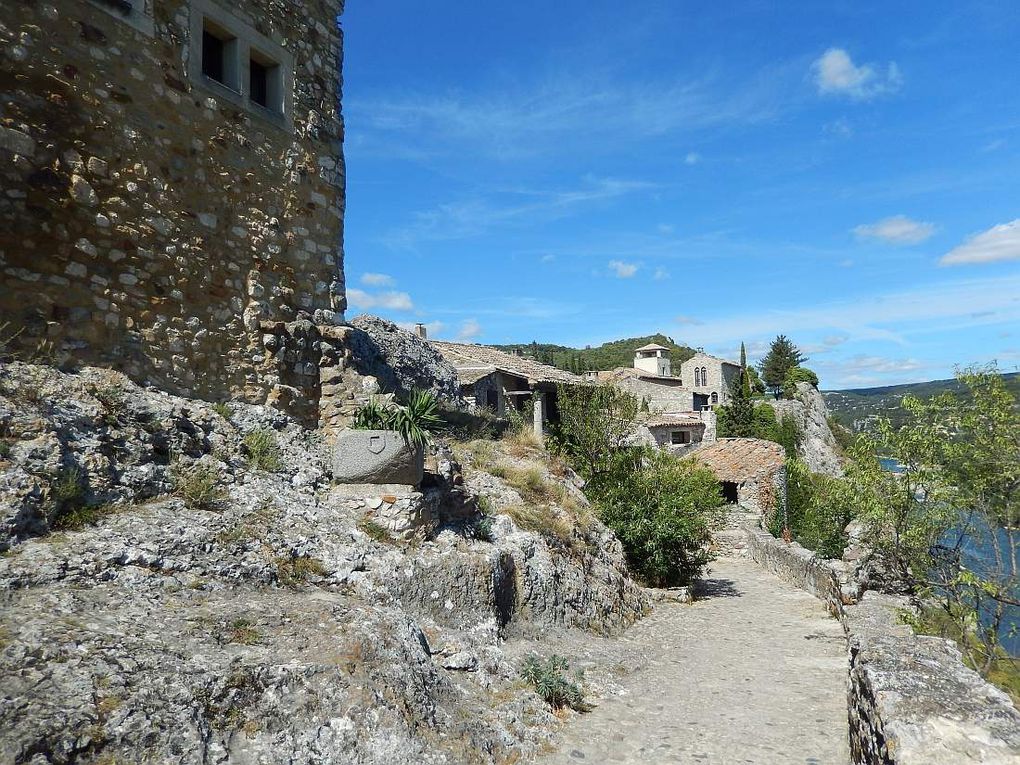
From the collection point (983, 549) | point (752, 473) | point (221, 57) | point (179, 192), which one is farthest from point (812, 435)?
point (179, 192)

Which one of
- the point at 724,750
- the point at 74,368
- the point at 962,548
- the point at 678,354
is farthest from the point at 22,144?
the point at 678,354

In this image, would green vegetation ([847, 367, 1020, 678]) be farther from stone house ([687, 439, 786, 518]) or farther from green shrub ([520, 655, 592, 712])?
stone house ([687, 439, 786, 518])

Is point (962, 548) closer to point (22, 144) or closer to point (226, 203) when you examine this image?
point (226, 203)

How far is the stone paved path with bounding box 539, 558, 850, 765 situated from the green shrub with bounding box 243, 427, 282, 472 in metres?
4.22

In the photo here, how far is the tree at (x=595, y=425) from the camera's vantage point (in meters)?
16.5

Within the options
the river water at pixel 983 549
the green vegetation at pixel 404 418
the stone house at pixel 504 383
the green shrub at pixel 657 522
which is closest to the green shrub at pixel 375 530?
the green vegetation at pixel 404 418

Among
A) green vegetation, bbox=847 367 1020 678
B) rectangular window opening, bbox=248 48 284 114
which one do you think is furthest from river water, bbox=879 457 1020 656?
rectangular window opening, bbox=248 48 284 114

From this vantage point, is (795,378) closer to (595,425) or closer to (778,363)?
(778,363)

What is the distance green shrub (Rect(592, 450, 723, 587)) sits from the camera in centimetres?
1330

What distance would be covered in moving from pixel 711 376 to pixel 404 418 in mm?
54341

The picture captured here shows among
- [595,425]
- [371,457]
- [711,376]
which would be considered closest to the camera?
[371,457]

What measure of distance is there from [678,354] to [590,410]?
230 feet

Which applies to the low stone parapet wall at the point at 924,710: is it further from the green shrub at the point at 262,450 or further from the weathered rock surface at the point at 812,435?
the weathered rock surface at the point at 812,435

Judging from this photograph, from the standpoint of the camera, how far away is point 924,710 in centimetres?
451
